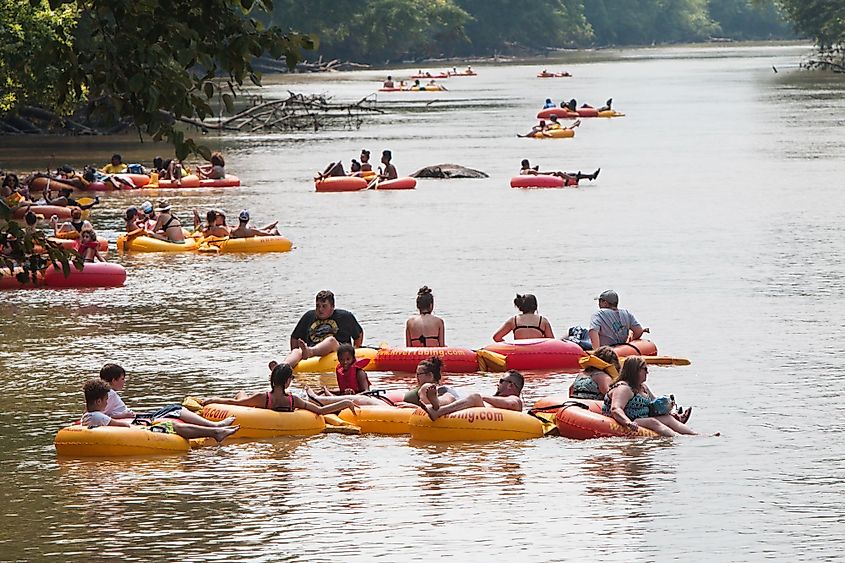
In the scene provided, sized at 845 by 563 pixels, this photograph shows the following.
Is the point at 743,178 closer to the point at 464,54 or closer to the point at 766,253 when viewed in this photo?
the point at 766,253

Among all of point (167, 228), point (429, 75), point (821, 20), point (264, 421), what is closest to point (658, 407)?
Result: point (264, 421)

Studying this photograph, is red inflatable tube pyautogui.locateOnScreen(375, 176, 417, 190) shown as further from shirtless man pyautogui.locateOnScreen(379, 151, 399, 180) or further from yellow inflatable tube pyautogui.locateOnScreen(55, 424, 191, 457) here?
yellow inflatable tube pyautogui.locateOnScreen(55, 424, 191, 457)

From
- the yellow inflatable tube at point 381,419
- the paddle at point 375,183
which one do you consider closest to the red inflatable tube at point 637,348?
the yellow inflatable tube at point 381,419

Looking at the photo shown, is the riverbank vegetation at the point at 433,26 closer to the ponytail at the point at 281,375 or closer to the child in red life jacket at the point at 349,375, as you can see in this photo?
the child in red life jacket at the point at 349,375

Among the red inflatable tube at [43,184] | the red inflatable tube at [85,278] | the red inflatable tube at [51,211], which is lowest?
the red inflatable tube at [85,278]

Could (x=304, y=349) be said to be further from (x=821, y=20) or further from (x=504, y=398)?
(x=821, y=20)

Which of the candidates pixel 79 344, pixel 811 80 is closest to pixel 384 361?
pixel 79 344

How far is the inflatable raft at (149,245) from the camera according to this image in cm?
3192

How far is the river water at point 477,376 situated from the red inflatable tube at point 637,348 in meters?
0.30

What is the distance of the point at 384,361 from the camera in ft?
64.4

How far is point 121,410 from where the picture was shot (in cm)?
1605

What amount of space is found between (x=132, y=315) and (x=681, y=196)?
20433mm

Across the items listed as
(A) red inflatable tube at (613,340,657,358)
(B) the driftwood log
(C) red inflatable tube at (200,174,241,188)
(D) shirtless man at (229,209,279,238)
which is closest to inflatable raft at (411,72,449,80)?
(B) the driftwood log

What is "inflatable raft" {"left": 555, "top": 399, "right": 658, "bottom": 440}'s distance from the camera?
15992mm
